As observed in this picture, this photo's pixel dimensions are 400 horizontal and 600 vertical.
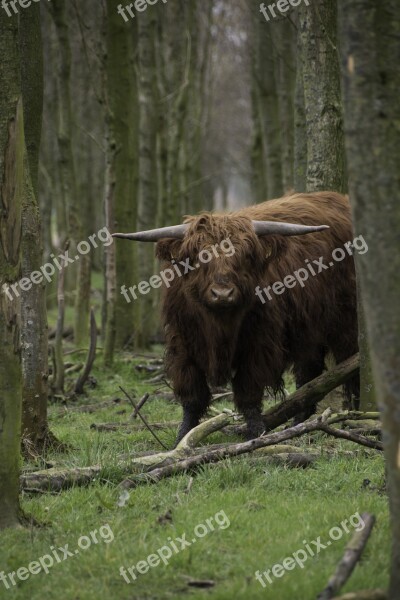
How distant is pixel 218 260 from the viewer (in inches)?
279

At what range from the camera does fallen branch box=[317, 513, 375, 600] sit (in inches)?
150

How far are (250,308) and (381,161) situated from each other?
3.92 m

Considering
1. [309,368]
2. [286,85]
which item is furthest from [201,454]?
[286,85]

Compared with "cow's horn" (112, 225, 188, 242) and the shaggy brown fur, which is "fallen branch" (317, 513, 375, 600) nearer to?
the shaggy brown fur

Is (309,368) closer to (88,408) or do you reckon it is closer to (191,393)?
(191,393)

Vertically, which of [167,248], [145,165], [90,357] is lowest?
[90,357]

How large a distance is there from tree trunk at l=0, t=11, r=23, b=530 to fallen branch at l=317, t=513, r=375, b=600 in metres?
1.93

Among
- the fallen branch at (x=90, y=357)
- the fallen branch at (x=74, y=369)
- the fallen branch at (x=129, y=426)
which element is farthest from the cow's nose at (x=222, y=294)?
the fallen branch at (x=74, y=369)

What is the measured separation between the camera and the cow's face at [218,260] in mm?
6984

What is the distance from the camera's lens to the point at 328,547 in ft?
15.0

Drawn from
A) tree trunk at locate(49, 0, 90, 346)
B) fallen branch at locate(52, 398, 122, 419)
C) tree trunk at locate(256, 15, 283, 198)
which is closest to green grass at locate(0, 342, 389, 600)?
fallen branch at locate(52, 398, 122, 419)

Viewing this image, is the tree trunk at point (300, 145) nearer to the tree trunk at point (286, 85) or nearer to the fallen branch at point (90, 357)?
the fallen branch at point (90, 357)

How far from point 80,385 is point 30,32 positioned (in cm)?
455

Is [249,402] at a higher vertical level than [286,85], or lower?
lower
